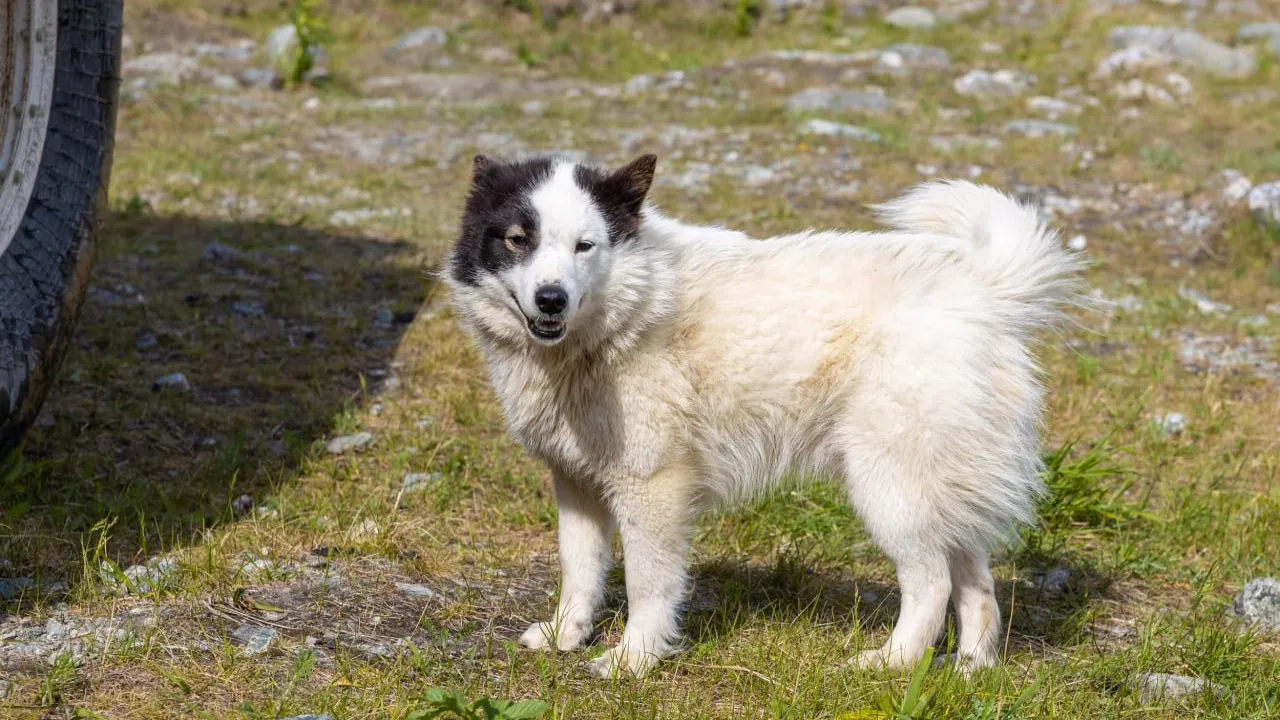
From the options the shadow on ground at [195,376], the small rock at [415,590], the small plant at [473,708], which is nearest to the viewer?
the small plant at [473,708]

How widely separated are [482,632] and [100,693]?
1.10 meters

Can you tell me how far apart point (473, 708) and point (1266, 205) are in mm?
7516

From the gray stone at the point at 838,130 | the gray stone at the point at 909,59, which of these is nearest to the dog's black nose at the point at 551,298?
the gray stone at the point at 838,130

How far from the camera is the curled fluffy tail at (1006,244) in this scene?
12.0ft

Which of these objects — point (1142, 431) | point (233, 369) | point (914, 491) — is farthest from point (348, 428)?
point (1142, 431)

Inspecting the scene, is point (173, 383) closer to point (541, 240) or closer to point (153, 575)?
point (153, 575)

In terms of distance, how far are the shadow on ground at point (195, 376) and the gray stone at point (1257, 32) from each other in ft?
35.6

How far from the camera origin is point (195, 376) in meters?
5.45

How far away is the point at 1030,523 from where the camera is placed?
12.3 feet

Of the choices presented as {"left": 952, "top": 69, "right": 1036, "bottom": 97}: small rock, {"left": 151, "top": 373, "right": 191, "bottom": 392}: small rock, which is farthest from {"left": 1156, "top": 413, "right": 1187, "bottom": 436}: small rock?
{"left": 952, "top": 69, "right": 1036, "bottom": 97}: small rock

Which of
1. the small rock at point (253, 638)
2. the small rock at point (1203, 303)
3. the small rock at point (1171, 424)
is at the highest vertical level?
the small rock at point (253, 638)

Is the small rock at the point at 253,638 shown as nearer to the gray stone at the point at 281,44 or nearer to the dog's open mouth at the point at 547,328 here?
the dog's open mouth at the point at 547,328

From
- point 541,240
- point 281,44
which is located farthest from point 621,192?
point 281,44

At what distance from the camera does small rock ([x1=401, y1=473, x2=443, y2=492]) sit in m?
4.66
